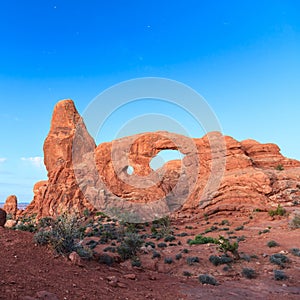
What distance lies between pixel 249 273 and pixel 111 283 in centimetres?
597

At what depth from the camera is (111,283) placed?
7234 millimetres

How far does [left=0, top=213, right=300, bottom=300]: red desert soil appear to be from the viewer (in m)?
5.84

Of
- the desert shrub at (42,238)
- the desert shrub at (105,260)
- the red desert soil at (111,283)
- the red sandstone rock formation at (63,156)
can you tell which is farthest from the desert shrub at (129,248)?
the red sandstone rock formation at (63,156)

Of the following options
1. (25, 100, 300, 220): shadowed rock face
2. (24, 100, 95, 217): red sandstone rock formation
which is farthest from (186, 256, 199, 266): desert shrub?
(24, 100, 95, 217): red sandstone rock formation

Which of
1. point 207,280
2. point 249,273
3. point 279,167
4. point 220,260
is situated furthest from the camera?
point 279,167

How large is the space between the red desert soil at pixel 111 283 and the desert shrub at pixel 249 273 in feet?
0.57

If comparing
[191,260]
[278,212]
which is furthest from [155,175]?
[191,260]

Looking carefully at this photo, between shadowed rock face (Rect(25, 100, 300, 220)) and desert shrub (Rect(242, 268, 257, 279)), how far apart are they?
18052mm

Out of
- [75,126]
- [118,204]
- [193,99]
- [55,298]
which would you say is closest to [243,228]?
[193,99]

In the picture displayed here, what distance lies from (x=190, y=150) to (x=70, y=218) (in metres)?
27.2

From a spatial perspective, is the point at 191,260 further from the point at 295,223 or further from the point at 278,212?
the point at 278,212

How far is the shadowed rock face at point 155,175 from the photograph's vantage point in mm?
28984

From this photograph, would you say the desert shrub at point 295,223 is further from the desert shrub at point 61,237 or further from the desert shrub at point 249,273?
the desert shrub at point 61,237

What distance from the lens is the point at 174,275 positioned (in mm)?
10578
